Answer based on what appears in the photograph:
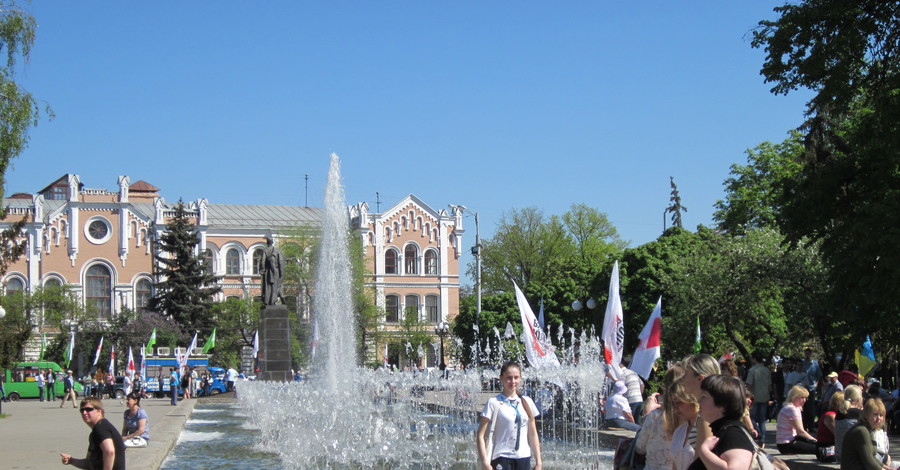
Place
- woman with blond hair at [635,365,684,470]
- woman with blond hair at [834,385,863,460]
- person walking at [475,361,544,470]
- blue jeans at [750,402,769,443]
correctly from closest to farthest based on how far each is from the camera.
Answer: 1. woman with blond hair at [635,365,684,470]
2. person walking at [475,361,544,470]
3. woman with blond hair at [834,385,863,460]
4. blue jeans at [750,402,769,443]

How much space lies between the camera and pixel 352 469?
1298cm

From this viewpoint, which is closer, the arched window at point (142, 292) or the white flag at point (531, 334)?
the white flag at point (531, 334)

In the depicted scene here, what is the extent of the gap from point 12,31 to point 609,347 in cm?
1351

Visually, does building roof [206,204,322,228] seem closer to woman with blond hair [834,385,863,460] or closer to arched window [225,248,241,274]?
arched window [225,248,241,274]

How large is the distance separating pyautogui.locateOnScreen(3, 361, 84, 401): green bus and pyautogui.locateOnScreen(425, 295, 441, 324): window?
30.9 m

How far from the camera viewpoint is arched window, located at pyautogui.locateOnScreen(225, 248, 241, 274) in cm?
7369

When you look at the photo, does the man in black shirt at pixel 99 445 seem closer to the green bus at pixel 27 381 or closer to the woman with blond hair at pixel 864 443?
the woman with blond hair at pixel 864 443

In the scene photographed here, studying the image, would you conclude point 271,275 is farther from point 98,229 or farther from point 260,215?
point 260,215

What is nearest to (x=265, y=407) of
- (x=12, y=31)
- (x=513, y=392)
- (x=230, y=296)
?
(x=12, y=31)

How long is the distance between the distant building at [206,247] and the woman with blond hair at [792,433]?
55.5 meters

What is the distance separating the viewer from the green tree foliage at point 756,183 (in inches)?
1774

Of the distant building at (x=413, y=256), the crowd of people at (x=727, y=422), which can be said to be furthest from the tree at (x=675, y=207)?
the crowd of people at (x=727, y=422)

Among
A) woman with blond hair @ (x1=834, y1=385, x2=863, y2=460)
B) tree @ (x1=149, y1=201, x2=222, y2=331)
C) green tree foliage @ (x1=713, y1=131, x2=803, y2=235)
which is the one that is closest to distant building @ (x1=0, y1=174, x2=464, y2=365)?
tree @ (x1=149, y1=201, x2=222, y2=331)

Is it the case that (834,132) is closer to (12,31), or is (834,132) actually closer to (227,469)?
(227,469)
